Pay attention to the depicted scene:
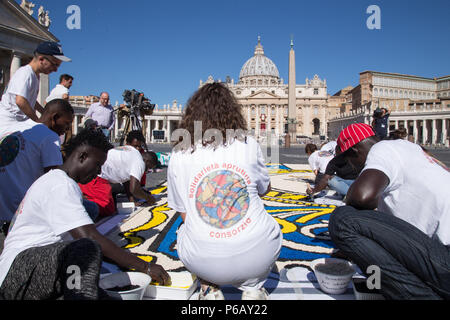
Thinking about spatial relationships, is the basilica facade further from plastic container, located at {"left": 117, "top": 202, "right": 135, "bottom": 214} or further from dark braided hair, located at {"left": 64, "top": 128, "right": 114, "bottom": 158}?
dark braided hair, located at {"left": 64, "top": 128, "right": 114, "bottom": 158}

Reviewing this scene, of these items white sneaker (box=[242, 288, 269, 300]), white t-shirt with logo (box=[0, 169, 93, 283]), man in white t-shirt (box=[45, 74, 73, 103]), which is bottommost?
white sneaker (box=[242, 288, 269, 300])

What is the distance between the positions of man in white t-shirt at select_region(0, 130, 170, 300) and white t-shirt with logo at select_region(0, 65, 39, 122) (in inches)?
75.8

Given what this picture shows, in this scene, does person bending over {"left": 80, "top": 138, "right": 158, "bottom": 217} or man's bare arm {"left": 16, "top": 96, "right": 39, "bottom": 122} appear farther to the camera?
person bending over {"left": 80, "top": 138, "right": 158, "bottom": 217}

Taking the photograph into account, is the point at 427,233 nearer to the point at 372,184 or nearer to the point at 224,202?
the point at 372,184

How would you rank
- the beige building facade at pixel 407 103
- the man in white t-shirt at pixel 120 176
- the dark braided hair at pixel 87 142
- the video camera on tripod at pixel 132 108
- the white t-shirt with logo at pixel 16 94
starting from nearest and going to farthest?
the dark braided hair at pixel 87 142 → the white t-shirt with logo at pixel 16 94 → the man in white t-shirt at pixel 120 176 → the video camera on tripod at pixel 132 108 → the beige building facade at pixel 407 103

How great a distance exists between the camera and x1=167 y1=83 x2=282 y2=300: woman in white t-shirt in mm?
1719

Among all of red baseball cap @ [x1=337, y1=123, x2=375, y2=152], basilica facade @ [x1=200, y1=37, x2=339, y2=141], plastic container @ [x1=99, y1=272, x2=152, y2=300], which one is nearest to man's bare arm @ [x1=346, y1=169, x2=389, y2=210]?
red baseball cap @ [x1=337, y1=123, x2=375, y2=152]

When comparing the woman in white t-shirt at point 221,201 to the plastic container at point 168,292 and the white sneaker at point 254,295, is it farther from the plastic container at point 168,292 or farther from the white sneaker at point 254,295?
the plastic container at point 168,292

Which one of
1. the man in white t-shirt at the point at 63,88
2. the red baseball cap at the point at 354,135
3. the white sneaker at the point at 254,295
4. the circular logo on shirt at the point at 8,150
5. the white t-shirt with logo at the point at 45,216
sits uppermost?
the man in white t-shirt at the point at 63,88

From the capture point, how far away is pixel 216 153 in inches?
70.2

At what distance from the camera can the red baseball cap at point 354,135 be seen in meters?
2.17

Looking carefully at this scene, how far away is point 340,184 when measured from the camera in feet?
17.4

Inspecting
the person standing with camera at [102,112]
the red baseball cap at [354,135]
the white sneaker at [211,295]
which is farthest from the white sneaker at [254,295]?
the person standing with camera at [102,112]

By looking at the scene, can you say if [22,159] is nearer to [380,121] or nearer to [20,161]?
[20,161]
